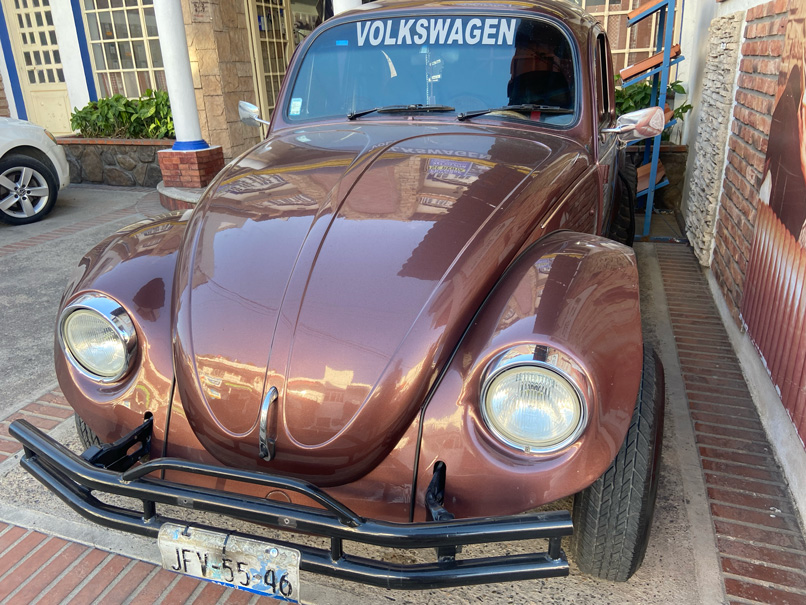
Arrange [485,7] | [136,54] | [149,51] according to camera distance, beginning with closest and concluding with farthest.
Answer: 1. [485,7]
2. [149,51]
3. [136,54]

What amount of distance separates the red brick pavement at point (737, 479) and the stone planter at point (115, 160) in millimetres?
6853

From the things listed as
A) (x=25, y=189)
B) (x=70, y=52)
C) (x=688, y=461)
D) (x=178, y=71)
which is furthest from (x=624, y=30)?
(x=70, y=52)

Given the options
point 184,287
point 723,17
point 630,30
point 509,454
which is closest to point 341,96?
point 184,287

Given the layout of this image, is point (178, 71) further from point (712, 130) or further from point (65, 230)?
point (712, 130)

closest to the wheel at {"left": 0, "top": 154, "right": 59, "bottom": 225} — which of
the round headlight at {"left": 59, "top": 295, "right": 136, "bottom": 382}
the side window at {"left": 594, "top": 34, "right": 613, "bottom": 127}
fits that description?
the round headlight at {"left": 59, "top": 295, "right": 136, "bottom": 382}

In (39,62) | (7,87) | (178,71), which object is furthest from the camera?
(7,87)

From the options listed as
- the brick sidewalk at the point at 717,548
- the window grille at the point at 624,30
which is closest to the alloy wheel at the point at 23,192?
the brick sidewalk at the point at 717,548

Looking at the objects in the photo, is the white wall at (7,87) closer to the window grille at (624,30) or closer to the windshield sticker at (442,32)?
the window grille at (624,30)

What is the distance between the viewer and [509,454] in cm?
158

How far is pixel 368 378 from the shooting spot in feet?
5.36

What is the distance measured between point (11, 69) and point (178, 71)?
6.60 metres

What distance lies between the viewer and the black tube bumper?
1437 millimetres

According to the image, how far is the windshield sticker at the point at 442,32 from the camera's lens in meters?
2.78

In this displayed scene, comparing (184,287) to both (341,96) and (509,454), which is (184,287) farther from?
(341,96)
